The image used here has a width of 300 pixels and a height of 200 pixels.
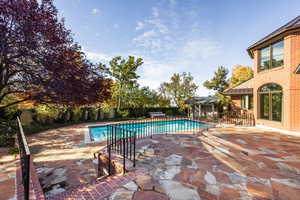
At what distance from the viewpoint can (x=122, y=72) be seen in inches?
684

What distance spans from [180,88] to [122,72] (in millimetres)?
9796

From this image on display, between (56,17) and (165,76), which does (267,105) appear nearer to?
(56,17)

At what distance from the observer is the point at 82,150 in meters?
5.54

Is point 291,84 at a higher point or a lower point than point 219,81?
lower

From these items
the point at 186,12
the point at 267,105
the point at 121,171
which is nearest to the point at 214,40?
the point at 186,12

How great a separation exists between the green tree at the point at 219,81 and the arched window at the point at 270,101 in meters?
15.1

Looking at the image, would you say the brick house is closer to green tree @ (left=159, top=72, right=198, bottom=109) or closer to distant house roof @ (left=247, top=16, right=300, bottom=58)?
distant house roof @ (left=247, top=16, right=300, bottom=58)

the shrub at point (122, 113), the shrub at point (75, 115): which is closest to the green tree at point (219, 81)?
the shrub at point (122, 113)

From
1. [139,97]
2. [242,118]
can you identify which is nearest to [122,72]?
[139,97]

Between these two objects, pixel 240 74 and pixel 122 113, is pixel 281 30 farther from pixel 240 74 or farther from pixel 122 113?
pixel 240 74

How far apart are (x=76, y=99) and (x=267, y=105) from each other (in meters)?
12.4

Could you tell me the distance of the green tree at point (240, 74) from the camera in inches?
1006

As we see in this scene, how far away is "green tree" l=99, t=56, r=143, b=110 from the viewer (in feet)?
56.4

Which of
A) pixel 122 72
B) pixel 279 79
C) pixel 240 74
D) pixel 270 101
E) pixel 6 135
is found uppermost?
pixel 240 74
